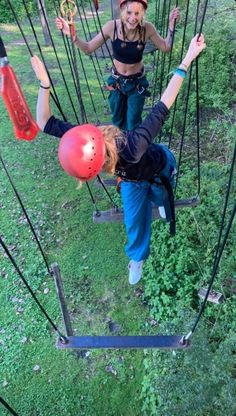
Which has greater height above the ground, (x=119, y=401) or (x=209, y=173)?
(x=209, y=173)

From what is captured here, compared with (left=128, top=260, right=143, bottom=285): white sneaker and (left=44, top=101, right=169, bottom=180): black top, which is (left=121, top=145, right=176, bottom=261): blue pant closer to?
(left=44, top=101, right=169, bottom=180): black top

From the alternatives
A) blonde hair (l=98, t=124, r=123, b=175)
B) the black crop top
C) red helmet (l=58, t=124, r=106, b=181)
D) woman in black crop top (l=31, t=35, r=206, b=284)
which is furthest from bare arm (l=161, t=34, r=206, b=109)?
the black crop top

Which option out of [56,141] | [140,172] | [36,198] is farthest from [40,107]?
[56,141]

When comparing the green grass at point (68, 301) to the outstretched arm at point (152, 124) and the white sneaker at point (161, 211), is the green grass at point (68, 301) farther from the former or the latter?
the outstretched arm at point (152, 124)

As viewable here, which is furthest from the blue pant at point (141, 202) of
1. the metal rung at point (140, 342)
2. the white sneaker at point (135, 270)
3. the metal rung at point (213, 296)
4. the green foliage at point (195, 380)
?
the metal rung at point (140, 342)

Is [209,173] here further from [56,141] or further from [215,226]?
[56,141]

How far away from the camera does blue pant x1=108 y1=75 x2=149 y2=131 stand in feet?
8.20

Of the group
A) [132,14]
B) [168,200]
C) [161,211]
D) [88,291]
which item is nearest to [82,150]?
[168,200]

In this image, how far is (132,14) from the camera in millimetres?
2199

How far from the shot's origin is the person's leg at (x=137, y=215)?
2096 millimetres

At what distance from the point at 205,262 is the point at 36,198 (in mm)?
1828

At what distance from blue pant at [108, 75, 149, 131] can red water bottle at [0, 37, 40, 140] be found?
1.11 metres

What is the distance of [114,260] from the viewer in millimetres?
3096

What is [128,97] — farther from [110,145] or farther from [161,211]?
[110,145]
